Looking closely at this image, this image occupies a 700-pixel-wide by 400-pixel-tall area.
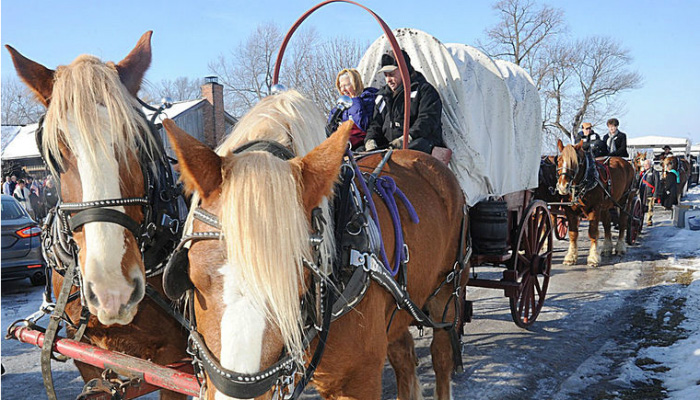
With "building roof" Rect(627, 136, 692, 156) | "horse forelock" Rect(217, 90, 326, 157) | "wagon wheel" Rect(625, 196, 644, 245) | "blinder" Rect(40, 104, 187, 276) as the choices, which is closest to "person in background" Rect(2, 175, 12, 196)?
"blinder" Rect(40, 104, 187, 276)

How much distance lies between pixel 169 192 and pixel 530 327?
440cm

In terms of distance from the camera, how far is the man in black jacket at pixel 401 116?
3865 mm

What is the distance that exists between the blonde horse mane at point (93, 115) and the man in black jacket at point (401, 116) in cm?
204

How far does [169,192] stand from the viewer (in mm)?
2512

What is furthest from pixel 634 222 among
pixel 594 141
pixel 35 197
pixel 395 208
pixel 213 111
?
pixel 213 111

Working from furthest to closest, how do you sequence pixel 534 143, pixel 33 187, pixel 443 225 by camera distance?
pixel 33 187 < pixel 534 143 < pixel 443 225

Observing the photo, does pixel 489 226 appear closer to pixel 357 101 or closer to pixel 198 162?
pixel 357 101

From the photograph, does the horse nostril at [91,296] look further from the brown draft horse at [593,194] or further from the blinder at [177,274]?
the brown draft horse at [593,194]

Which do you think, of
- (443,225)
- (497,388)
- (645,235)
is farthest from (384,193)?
(645,235)

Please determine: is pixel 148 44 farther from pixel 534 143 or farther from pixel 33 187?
pixel 33 187

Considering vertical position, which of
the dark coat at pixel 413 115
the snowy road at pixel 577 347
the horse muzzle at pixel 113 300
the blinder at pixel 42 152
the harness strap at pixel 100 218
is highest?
the dark coat at pixel 413 115

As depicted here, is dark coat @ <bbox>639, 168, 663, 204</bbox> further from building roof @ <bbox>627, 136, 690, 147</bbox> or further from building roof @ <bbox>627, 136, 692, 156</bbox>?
building roof @ <bbox>627, 136, 690, 147</bbox>

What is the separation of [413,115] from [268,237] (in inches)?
109

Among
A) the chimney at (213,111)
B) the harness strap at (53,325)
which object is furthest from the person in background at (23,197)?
the harness strap at (53,325)
